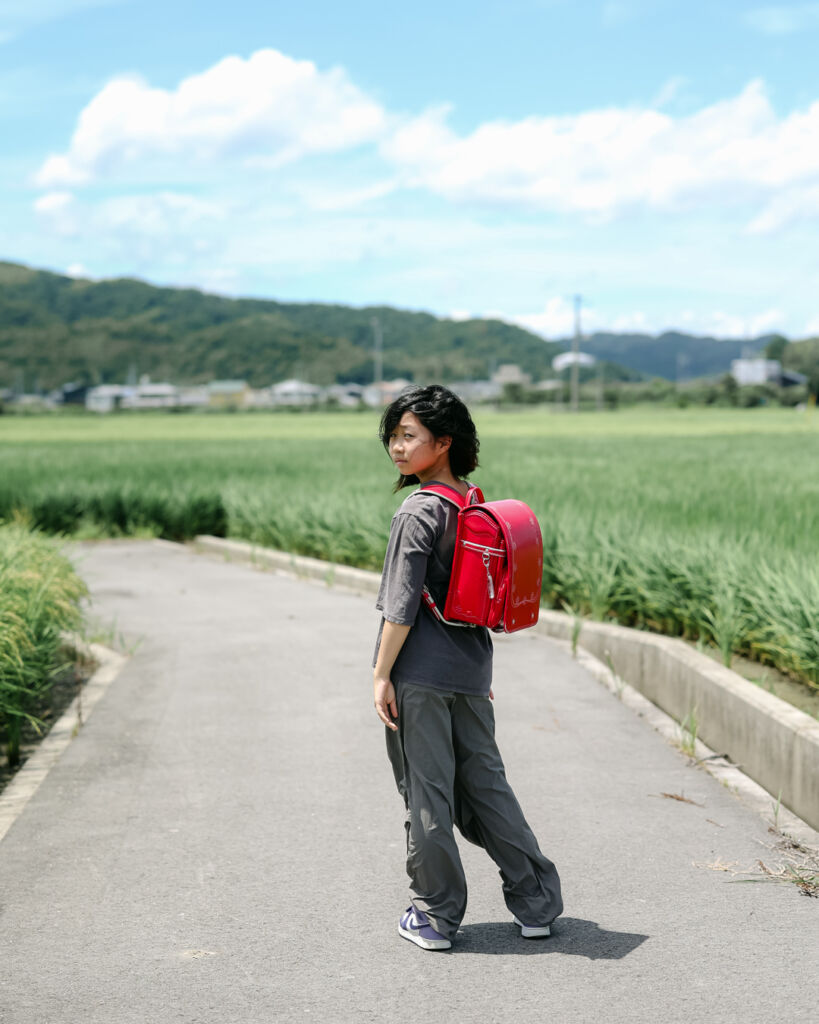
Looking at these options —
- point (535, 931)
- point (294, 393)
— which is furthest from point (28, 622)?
point (294, 393)

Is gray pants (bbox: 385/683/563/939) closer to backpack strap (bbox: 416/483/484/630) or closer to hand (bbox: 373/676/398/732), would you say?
hand (bbox: 373/676/398/732)

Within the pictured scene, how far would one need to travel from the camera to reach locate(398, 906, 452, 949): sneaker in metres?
3.60

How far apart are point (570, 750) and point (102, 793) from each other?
89.8 inches

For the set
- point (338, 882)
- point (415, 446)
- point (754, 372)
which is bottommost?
point (338, 882)

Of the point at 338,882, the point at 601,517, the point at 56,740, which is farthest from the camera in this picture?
the point at 601,517

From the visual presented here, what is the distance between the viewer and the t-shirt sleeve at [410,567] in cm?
350

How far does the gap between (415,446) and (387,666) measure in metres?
0.67

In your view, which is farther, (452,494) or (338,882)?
(338,882)

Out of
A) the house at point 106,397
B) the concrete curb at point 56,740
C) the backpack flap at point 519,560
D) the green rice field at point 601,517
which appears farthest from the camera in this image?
the house at point 106,397

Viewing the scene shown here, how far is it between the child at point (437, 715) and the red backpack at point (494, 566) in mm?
100

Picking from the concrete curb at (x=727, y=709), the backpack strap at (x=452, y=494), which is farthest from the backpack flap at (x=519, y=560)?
the concrete curb at (x=727, y=709)

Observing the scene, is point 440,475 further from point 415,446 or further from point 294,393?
point 294,393

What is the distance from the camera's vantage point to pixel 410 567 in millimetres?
3500

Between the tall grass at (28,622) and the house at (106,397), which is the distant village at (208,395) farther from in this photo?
the tall grass at (28,622)
